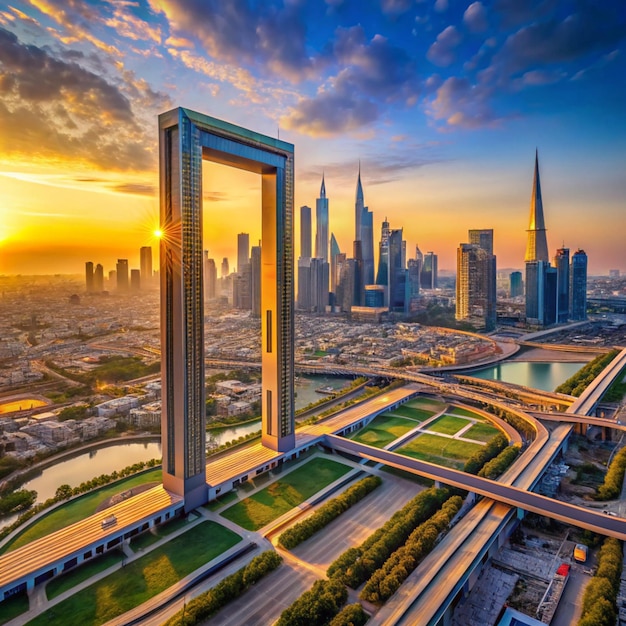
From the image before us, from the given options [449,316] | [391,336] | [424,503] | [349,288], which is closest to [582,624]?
[424,503]

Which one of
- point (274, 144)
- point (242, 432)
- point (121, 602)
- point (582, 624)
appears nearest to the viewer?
point (582, 624)

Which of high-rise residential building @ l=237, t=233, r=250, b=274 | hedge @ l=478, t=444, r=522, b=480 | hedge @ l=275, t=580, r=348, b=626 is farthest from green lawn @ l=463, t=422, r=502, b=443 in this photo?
high-rise residential building @ l=237, t=233, r=250, b=274

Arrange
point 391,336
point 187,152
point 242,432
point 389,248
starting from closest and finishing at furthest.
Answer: point 187,152, point 242,432, point 391,336, point 389,248

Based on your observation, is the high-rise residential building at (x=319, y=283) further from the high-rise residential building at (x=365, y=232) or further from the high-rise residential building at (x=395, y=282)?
the high-rise residential building at (x=395, y=282)

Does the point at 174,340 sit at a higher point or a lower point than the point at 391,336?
higher

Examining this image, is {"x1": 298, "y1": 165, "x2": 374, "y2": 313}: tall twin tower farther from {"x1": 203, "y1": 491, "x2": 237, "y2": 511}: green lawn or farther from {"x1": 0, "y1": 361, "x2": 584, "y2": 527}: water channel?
{"x1": 203, "y1": 491, "x2": 237, "y2": 511}: green lawn

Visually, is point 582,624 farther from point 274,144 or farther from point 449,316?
point 449,316

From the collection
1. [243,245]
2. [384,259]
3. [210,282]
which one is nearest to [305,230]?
[243,245]
